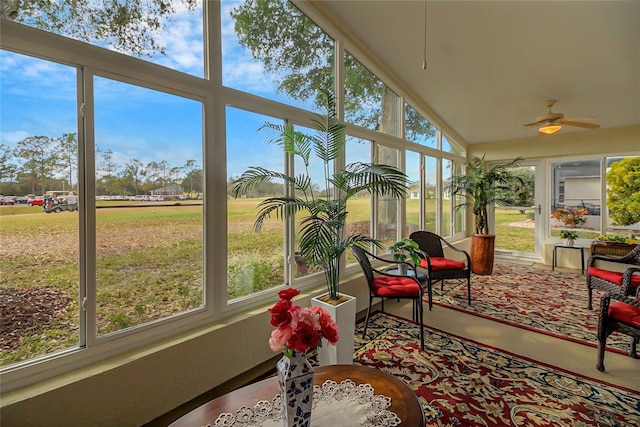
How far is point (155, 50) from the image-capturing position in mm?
1892

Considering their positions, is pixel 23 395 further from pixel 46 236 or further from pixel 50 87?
pixel 50 87

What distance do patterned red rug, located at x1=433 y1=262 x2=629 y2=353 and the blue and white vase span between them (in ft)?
9.75

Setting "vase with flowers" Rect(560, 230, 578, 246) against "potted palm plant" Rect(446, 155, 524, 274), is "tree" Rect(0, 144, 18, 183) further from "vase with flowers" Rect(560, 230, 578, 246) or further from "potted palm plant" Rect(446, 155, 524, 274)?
"vase with flowers" Rect(560, 230, 578, 246)

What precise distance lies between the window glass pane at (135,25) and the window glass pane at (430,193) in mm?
3844

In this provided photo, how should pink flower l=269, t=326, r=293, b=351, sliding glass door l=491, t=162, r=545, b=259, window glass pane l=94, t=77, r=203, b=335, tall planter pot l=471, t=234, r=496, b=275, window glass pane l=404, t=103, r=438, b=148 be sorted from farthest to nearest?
sliding glass door l=491, t=162, r=545, b=259
tall planter pot l=471, t=234, r=496, b=275
window glass pane l=404, t=103, r=438, b=148
window glass pane l=94, t=77, r=203, b=335
pink flower l=269, t=326, r=293, b=351

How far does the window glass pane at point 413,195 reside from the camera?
4355 millimetres

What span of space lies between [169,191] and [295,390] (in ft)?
5.27

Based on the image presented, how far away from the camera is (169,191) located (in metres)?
2.00

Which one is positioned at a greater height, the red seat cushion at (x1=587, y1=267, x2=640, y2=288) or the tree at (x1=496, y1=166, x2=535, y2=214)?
the tree at (x1=496, y1=166, x2=535, y2=214)

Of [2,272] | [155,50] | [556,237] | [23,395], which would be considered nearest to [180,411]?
[23,395]

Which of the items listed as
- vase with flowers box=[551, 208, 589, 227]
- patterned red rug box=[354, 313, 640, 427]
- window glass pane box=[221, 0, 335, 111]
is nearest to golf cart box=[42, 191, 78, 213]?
window glass pane box=[221, 0, 335, 111]

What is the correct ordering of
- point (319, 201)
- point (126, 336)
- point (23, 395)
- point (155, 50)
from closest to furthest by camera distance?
1. point (23, 395)
2. point (126, 336)
3. point (155, 50)
4. point (319, 201)

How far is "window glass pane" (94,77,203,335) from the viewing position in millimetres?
1729

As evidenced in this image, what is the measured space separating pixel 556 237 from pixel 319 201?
548 centimetres
